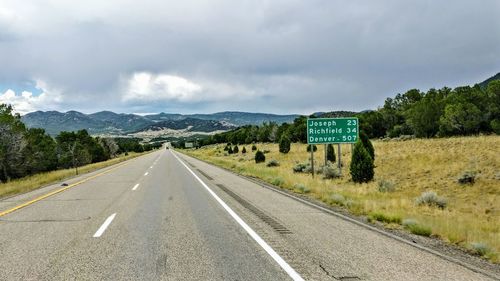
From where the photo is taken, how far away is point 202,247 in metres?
7.46

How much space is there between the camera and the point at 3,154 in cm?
5562

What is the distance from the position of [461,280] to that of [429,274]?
410 millimetres

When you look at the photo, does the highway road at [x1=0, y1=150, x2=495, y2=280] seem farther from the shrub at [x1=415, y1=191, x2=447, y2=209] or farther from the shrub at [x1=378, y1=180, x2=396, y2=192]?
the shrub at [x1=378, y1=180, x2=396, y2=192]

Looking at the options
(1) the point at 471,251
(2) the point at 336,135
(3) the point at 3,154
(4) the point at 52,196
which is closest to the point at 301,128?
(3) the point at 3,154

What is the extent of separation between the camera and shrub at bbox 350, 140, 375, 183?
981 inches

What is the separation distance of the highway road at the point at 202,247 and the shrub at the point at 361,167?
13.0 meters

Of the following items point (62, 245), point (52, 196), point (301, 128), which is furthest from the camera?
point (301, 128)

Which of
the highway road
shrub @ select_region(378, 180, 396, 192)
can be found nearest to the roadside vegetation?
the highway road

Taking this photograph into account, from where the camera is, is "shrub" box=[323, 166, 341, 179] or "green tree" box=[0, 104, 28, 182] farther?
"green tree" box=[0, 104, 28, 182]

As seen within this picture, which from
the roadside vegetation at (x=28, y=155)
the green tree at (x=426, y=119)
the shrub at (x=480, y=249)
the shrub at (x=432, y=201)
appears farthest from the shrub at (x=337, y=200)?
the green tree at (x=426, y=119)

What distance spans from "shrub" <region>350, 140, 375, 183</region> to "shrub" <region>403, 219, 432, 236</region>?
15169mm

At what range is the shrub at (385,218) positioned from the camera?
10.7m

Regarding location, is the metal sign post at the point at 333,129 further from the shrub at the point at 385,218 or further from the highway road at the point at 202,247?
the shrub at the point at 385,218

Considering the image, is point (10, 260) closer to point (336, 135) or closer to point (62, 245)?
point (62, 245)
